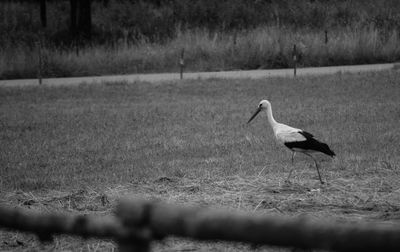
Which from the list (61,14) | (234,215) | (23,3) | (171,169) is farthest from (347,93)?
(23,3)

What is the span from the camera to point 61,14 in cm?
4288

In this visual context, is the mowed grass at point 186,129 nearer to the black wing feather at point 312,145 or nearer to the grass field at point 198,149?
the grass field at point 198,149

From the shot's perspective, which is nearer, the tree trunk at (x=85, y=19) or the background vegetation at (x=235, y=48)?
the background vegetation at (x=235, y=48)

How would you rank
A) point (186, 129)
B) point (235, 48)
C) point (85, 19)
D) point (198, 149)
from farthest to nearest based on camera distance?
point (85, 19) < point (235, 48) < point (186, 129) < point (198, 149)

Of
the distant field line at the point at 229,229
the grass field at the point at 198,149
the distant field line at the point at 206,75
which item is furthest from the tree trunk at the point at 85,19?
the distant field line at the point at 229,229

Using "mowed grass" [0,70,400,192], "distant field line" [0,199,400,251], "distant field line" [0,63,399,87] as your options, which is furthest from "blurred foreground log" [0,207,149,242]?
"distant field line" [0,63,399,87]

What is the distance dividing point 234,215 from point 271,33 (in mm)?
23429

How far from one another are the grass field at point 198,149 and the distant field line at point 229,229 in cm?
331

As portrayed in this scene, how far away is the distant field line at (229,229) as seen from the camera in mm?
1937

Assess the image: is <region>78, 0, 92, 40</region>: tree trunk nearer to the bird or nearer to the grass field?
the grass field

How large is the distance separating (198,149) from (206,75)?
1136 centimetres

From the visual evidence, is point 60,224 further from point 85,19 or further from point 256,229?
point 85,19

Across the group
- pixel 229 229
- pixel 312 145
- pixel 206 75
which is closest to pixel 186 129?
pixel 312 145

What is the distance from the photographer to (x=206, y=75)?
70.9 feet
